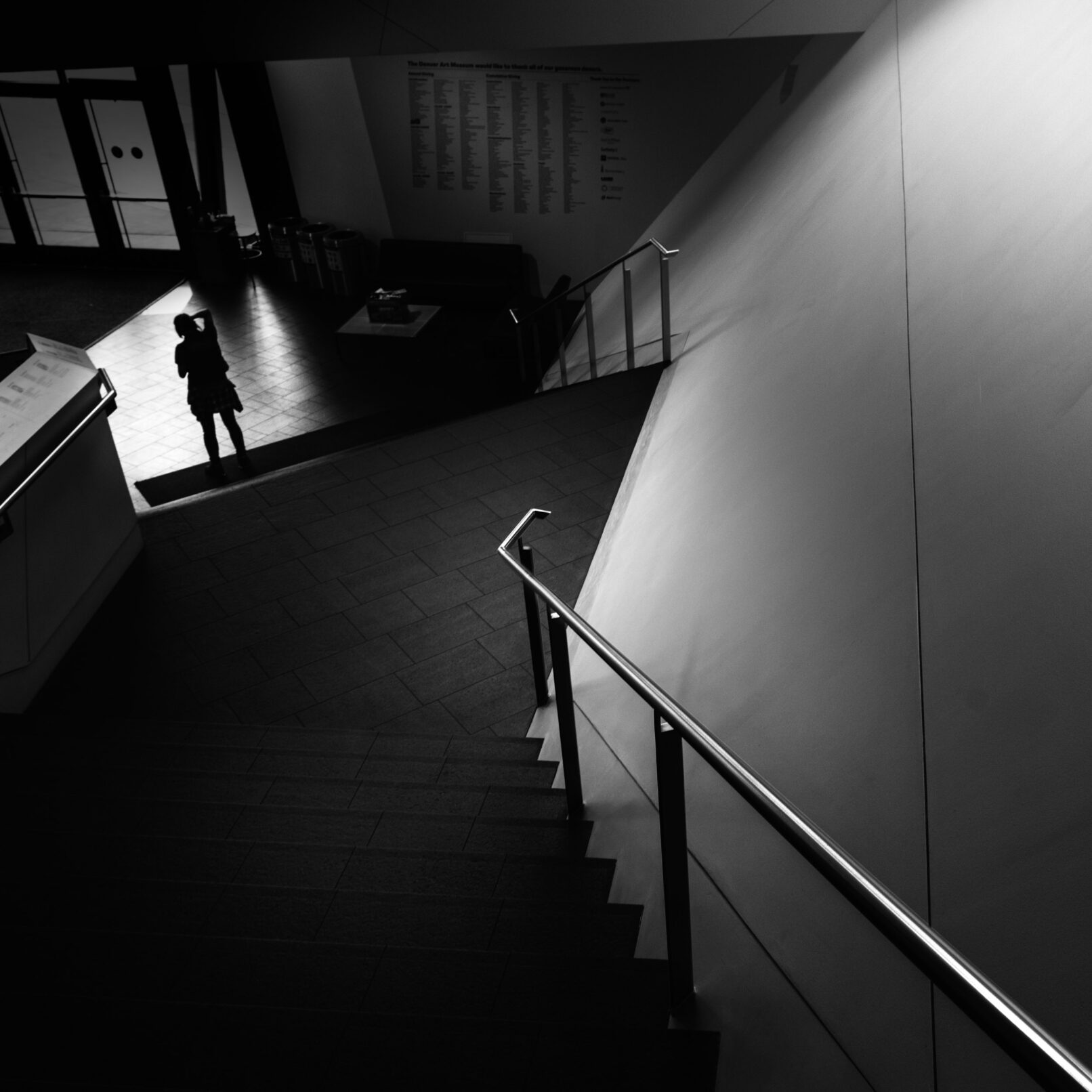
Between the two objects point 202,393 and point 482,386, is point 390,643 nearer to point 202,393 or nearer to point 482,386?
point 202,393

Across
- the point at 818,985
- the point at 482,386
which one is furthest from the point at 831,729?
the point at 482,386

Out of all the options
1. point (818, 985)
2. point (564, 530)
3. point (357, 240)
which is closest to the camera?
point (818, 985)

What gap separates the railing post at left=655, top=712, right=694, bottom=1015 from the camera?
1903 mm

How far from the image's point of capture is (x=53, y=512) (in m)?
4.89

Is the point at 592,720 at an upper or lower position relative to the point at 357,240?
lower

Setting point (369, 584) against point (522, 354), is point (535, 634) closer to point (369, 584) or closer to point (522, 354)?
point (369, 584)

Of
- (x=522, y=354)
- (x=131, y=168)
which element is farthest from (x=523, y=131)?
(x=131, y=168)

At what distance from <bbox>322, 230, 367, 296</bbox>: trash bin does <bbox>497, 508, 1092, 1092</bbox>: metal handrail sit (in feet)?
33.0

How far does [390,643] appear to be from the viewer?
16.0 ft

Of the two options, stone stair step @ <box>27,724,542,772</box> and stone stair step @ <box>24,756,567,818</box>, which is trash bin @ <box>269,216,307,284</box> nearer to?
stone stair step @ <box>27,724,542,772</box>

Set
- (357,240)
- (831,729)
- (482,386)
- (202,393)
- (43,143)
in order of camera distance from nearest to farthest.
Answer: (831,729) → (202,393) → (482,386) → (357,240) → (43,143)

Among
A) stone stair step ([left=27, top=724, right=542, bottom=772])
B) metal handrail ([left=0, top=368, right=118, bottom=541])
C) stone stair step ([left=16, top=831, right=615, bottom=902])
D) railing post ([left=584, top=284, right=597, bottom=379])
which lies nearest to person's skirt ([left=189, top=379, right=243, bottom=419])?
metal handrail ([left=0, top=368, right=118, bottom=541])

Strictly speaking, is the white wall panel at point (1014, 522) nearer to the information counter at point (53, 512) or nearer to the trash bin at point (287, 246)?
the information counter at point (53, 512)

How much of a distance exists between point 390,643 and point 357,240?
7.59 meters
